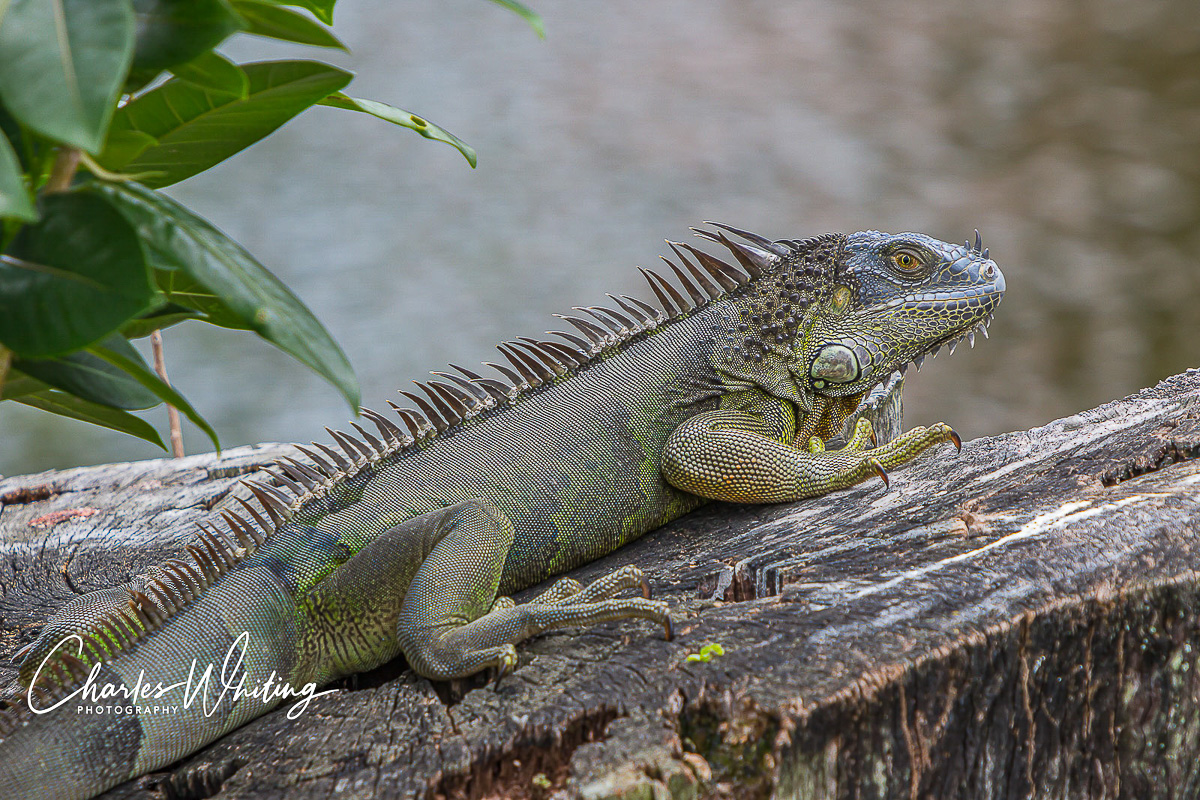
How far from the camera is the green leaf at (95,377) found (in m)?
1.04

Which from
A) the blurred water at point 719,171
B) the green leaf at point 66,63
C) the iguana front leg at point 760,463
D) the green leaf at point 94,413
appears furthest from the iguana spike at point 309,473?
the blurred water at point 719,171

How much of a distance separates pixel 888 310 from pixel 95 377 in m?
1.76

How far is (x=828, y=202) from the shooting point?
6070mm

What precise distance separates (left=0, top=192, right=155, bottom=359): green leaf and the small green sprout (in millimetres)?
844

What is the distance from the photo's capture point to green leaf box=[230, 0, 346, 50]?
102 centimetres

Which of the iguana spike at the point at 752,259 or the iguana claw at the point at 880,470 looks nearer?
the iguana claw at the point at 880,470

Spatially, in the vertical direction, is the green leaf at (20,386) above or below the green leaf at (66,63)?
below

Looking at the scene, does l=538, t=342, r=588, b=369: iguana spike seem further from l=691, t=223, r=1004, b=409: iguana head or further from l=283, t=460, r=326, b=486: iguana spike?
l=283, t=460, r=326, b=486: iguana spike

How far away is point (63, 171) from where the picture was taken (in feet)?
3.01

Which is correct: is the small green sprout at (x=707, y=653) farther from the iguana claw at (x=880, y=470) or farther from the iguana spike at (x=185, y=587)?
the iguana spike at (x=185, y=587)

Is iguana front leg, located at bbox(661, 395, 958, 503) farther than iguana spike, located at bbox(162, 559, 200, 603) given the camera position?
Yes

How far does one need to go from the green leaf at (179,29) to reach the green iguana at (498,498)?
37.2 inches
